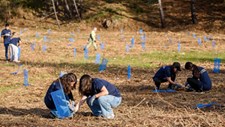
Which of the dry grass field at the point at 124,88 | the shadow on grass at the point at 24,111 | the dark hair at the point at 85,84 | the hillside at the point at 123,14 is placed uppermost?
the hillside at the point at 123,14

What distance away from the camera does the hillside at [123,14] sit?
39.8 m

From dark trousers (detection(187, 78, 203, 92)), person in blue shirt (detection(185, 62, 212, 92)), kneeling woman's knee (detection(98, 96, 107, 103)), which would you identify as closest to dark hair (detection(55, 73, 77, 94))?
kneeling woman's knee (detection(98, 96, 107, 103))

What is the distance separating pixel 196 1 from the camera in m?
45.2

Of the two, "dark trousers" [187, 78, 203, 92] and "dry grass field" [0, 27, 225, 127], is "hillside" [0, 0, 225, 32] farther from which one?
"dark trousers" [187, 78, 203, 92]

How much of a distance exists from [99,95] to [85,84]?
34 centimetres

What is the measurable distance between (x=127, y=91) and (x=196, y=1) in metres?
35.1

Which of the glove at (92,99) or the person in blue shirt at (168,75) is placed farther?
the person in blue shirt at (168,75)

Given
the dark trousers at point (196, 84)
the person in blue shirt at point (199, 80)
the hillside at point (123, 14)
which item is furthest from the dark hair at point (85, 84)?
the hillside at point (123, 14)

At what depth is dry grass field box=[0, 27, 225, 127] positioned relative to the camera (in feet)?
26.5

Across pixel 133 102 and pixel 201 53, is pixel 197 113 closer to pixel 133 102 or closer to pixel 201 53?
pixel 133 102

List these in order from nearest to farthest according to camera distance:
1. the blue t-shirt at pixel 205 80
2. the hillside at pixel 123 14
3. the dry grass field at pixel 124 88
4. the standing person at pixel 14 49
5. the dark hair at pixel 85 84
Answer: the dark hair at pixel 85 84 < the dry grass field at pixel 124 88 < the blue t-shirt at pixel 205 80 < the standing person at pixel 14 49 < the hillside at pixel 123 14

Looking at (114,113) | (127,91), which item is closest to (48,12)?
(127,91)

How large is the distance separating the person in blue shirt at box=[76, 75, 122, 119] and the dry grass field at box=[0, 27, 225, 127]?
7.5 inches

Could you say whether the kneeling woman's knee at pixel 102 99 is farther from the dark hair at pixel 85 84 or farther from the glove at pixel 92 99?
the dark hair at pixel 85 84
